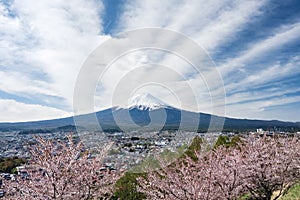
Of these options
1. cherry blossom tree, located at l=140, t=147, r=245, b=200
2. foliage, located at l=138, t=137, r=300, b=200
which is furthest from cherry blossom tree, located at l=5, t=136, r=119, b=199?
foliage, located at l=138, t=137, r=300, b=200

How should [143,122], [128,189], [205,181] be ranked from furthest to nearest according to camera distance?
[143,122], [128,189], [205,181]

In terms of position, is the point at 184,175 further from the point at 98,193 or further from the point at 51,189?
the point at 51,189

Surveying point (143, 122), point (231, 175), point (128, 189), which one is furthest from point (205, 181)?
point (143, 122)

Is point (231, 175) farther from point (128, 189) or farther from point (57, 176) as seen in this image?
point (128, 189)

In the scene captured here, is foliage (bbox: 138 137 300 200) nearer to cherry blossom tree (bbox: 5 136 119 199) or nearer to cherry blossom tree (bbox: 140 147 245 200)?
cherry blossom tree (bbox: 140 147 245 200)

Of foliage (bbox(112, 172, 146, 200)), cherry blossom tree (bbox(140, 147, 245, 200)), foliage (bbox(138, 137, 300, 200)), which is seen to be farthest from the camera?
foliage (bbox(112, 172, 146, 200))

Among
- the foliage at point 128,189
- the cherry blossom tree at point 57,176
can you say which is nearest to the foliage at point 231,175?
the cherry blossom tree at point 57,176

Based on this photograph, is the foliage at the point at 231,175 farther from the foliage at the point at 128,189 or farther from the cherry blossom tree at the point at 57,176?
the foliage at the point at 128,189

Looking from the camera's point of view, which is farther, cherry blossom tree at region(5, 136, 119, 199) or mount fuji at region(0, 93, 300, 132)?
mount fuji at region(0, 93, 300, 132)
